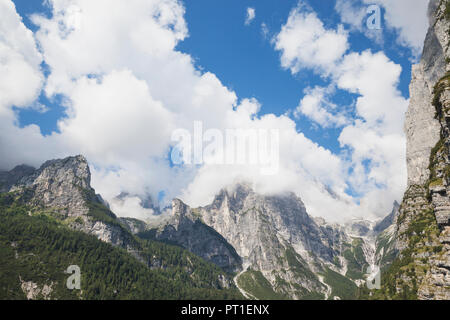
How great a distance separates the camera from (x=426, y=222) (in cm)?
15688

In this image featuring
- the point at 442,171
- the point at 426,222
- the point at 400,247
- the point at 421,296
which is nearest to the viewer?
the point at 421,296

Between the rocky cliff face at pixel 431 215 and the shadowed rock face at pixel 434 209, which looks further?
the rocky cliff face at pixel 431 215

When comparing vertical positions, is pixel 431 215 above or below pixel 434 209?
below

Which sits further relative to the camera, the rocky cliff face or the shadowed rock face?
the rocky cliff face

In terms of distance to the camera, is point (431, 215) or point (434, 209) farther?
point (431, 215)
